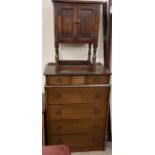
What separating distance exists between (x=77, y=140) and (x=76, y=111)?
1.18ft

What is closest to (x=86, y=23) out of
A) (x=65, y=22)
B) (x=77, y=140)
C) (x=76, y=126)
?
(x=65, y=22)

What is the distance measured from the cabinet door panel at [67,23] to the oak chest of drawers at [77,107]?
14.6 inches

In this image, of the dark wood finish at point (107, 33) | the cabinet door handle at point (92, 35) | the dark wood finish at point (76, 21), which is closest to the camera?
the dark wood finish at point (76, 21)

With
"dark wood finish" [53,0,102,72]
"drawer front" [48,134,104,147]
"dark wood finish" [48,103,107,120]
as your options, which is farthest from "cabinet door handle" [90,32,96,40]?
"drawer front" [48,134,104,147]

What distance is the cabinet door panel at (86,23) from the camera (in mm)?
2014

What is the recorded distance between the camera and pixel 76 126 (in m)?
2.18

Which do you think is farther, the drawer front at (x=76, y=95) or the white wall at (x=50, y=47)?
the white wall at (x=50, y=47)

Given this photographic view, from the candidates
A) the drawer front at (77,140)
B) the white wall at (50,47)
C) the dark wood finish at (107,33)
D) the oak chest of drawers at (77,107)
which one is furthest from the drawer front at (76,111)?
the white wall at (50,47)

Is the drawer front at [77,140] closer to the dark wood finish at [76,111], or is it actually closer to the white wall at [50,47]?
the dark wood finish at [76,111]
